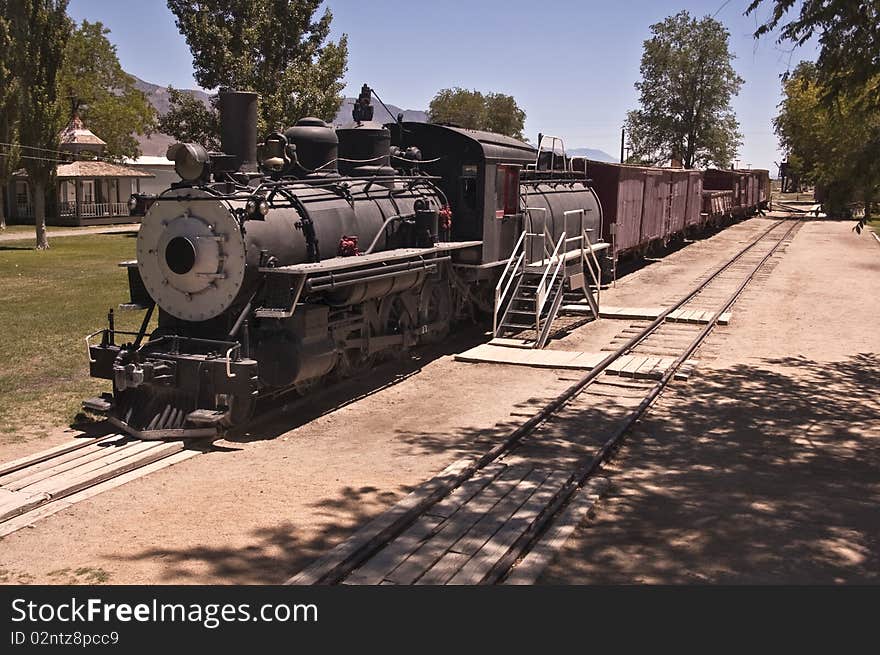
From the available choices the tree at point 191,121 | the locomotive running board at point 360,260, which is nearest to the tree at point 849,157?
the locomotive running board at point 360,260

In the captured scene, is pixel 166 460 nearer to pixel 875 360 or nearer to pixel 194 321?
pixel 194 321

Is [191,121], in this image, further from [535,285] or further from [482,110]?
[482,110]

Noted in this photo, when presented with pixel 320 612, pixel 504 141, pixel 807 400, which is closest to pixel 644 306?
pixel 504 141

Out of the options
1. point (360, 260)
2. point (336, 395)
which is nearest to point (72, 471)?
point (336, 395)

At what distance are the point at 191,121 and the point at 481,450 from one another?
86.6ft

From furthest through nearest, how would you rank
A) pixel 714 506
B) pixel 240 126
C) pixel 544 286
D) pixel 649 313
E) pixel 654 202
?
1. pixel 654 202
2. pixel 649 313
3. pixel 544 286
4. pixel 240 126
5. pixel 714 506

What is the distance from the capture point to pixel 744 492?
7.70 m

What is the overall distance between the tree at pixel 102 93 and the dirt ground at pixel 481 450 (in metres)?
51.1

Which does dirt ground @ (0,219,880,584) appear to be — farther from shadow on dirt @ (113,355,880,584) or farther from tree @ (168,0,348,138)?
tree @ (168,0,348,138)

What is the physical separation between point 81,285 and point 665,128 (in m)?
62.9

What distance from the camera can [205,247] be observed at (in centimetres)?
941

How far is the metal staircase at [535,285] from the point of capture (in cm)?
1449

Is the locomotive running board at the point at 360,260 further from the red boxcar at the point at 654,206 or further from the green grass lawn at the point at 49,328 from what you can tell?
the red boxcar at the point at 654,206

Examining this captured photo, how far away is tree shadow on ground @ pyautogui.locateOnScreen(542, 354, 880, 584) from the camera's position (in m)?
6.12
